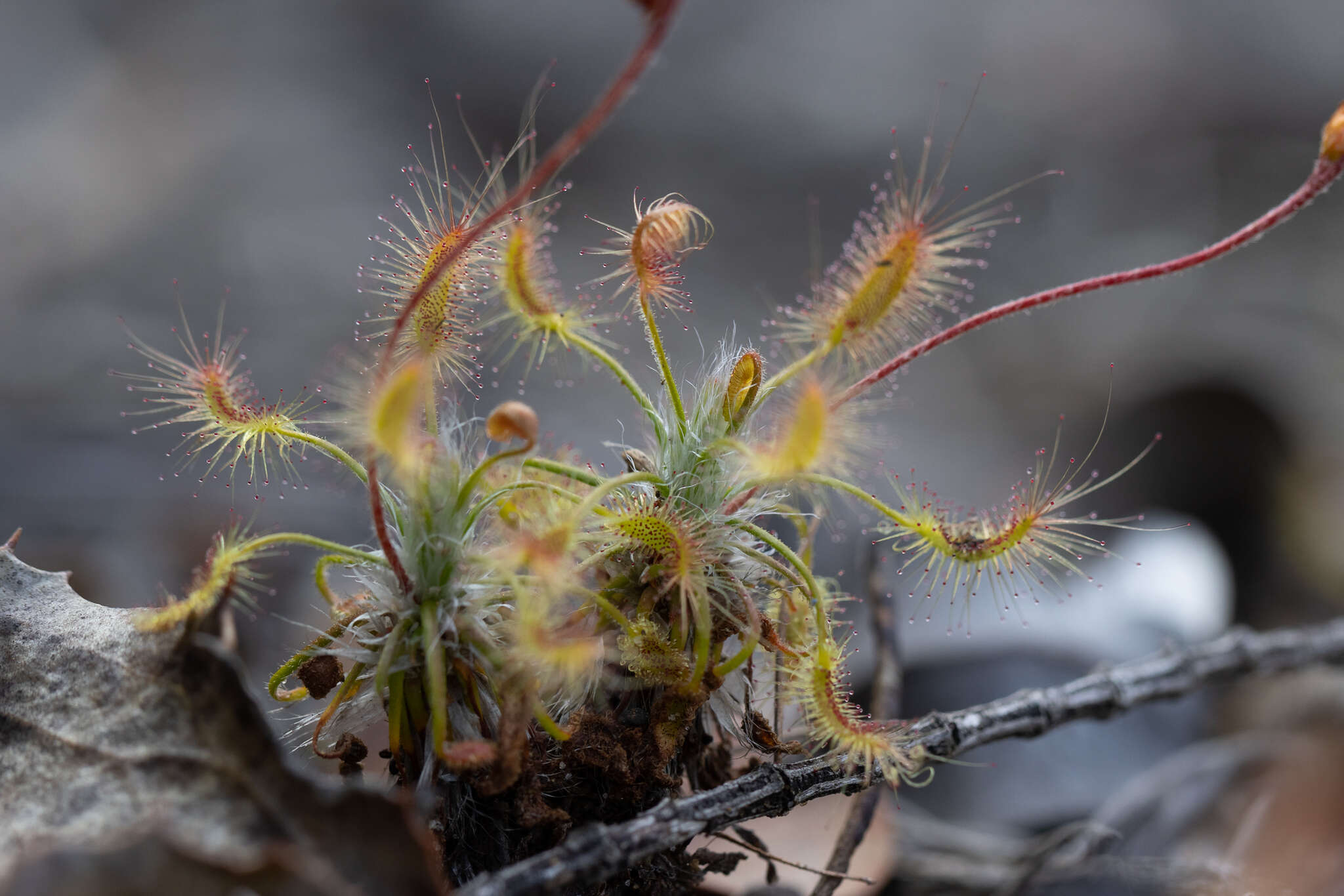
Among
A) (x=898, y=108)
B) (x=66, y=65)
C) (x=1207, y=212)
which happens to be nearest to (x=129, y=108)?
(x=66, y=65)

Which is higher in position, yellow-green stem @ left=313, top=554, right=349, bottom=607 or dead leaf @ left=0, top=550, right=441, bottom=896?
yellow-green stem @ left=313, top=554, right=349, bottom=607

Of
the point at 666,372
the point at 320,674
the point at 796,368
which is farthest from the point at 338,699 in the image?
the point at 796,368

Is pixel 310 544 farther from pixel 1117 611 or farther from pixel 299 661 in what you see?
pixel 1117 611

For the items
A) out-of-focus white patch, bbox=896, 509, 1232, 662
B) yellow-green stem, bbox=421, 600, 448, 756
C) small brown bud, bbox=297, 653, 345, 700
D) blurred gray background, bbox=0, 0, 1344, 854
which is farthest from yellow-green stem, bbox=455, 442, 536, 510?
blurred gray background, bbox=0, 0, 1344, 854

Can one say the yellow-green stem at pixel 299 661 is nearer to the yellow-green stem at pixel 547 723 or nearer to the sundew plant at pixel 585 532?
the sundew plant at pixel 585 532

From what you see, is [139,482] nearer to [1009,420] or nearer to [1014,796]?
[1014,796]

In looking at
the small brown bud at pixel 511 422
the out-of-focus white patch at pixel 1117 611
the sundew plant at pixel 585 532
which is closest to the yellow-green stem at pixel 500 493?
the sundew plant at pixel 585 532

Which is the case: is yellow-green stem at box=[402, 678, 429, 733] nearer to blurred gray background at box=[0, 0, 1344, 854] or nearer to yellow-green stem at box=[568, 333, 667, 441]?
yellow-green stem at box=[568, 333, 667, 441]
